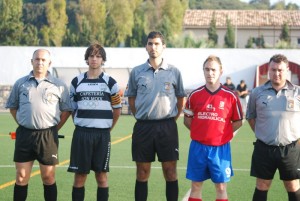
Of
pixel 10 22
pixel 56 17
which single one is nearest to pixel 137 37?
pixel 56 17

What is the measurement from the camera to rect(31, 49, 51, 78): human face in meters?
7.26

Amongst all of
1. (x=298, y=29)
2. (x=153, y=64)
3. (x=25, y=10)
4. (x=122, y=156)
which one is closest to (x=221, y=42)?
(x=298, y=29)

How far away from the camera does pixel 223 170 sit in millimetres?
7055

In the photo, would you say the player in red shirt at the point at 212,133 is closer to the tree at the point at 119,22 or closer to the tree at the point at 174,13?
the tree at the point at 119,22

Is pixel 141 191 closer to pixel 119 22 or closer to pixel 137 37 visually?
pixel 137 37

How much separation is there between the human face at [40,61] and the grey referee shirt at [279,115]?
7.87 ft

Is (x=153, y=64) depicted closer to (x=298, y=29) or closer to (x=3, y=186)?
(x=3, y=186)

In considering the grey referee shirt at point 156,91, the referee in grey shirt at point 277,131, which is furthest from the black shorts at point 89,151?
the referee in grey shirt at point 277,131

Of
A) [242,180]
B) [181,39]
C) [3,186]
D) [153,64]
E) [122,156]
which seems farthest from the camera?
[181,39]

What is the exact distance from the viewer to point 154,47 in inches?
295

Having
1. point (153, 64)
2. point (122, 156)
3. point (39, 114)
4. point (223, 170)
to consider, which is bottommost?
point (122, 156)

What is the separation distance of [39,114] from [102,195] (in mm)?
1158

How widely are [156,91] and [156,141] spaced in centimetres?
57

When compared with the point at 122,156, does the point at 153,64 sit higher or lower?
higher
